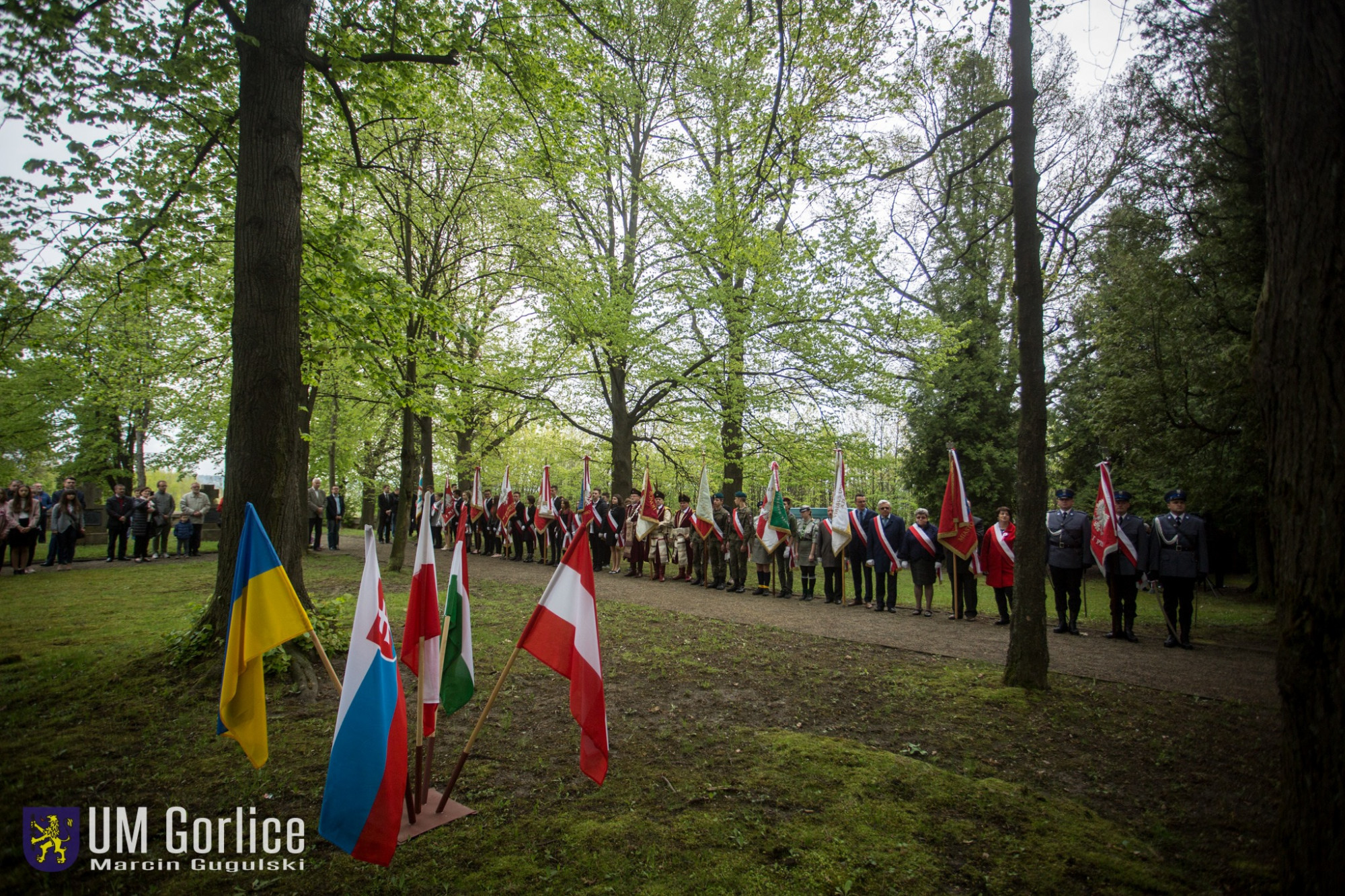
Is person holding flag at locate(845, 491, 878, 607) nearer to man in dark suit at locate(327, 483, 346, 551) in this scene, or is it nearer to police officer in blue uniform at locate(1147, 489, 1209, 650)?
police officer in blue uniform at locate(1147, 489, 1209, 650)

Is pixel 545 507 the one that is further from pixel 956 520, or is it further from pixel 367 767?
pixel 367 767

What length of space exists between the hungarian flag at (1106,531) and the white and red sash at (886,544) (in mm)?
3278

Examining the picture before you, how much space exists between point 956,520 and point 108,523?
837 inches

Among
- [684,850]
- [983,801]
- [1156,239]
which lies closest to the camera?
[684,850]

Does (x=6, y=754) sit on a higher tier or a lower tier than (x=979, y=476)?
lower

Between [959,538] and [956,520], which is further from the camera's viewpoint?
[959,538]

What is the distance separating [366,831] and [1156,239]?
16.7m

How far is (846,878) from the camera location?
306 cm

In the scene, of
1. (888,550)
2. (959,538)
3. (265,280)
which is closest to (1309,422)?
(265,280)

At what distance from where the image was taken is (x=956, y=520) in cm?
1091

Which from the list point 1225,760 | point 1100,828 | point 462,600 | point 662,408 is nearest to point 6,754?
point 462,600

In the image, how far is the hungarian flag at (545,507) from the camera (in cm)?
1852

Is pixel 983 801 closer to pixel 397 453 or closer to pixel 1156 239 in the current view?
pixel 1156 239

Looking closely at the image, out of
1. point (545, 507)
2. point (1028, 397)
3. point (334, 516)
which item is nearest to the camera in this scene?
point (1028, 397)
